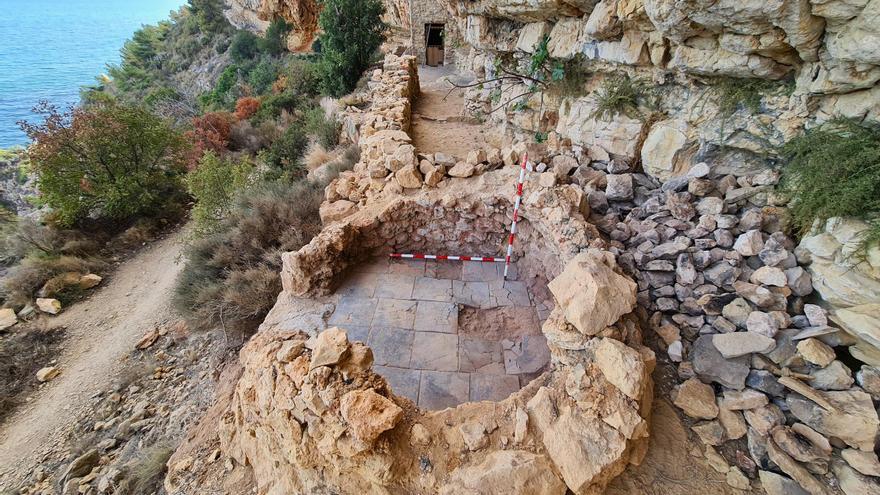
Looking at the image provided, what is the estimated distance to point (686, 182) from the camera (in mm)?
4109

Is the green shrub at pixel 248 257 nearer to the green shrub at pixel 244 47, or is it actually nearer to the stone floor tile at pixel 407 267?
the stone floor tile at pixel 407 267

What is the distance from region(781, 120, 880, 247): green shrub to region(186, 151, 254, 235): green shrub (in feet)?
27.3

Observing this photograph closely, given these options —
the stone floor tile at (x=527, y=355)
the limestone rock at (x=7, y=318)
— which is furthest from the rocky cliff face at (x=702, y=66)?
the limestone rock at (x=7, y=318)

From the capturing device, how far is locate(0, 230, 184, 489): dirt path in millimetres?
4691

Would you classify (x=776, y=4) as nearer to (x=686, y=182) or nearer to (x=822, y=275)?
(x=686, y=182)

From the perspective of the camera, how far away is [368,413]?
8.36ft

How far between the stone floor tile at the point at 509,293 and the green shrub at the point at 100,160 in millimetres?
9362

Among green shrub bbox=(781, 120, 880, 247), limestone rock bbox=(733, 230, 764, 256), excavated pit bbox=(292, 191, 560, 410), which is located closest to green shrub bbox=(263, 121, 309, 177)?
excavated pit bbox=(292, 191, 560, 410)

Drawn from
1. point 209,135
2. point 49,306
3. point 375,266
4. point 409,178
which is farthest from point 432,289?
point 209,135

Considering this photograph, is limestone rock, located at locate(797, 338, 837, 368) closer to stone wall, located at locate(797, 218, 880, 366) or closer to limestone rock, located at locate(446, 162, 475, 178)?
stone wall, located at locate(797, 218, 880, 366)

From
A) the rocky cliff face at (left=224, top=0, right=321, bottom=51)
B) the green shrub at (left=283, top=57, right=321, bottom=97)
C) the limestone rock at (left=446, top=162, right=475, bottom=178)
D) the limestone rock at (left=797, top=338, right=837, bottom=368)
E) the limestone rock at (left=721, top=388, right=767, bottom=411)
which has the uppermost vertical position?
the rocky cliff face at (left=224, top=0, right=321, bottom=51)

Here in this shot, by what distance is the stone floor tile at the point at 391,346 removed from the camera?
152 inches

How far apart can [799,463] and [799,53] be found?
3.06 m

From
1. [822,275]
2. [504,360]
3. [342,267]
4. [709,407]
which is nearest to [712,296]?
[822,275]
